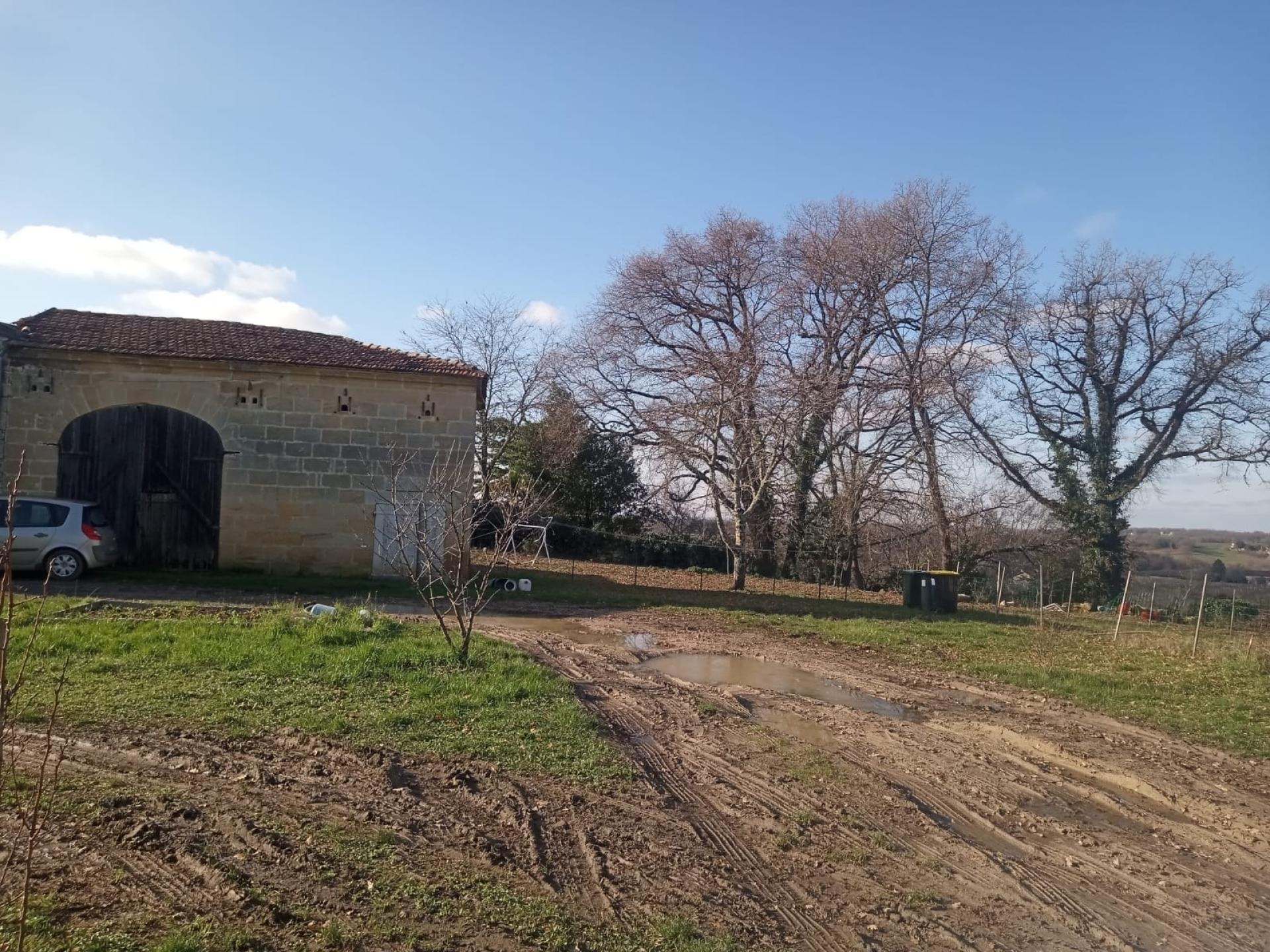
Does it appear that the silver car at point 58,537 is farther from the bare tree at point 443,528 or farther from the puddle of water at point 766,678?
the puddle of water at point 766,678

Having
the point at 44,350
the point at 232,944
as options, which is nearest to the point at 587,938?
the point at 232,944

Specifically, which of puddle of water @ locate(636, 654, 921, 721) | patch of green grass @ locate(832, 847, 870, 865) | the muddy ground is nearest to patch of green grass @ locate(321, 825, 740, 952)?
the muddy ground

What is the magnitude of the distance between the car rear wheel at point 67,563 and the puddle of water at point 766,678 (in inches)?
393

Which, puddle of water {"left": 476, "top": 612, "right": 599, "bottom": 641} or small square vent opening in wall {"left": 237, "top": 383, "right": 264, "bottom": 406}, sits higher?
small square vent opening in wall {"left": 237, "top": 383, "right": 264, "bottom": 406}

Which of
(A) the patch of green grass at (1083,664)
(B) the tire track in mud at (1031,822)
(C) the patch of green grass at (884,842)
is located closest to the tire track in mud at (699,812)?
(B) the tire track in mud at (1031,822)

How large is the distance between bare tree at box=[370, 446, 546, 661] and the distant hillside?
2340 cm

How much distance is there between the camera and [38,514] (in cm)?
1430

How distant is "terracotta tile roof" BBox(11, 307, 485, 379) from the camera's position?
16.8 metres

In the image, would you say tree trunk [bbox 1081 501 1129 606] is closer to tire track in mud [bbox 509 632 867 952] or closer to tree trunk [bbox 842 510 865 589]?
tree trunk [bbox 842 510 865 589]

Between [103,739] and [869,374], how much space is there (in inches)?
920

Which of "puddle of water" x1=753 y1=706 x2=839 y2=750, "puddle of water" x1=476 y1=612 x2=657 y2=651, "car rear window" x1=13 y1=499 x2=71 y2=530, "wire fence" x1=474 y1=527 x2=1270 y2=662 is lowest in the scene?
"puddle of water" x1=753 y1=706 x2=839 y2=750

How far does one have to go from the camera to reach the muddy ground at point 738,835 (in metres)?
4.24

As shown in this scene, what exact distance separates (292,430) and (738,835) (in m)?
14.3

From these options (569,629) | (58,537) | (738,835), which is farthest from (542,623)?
(738,835)
